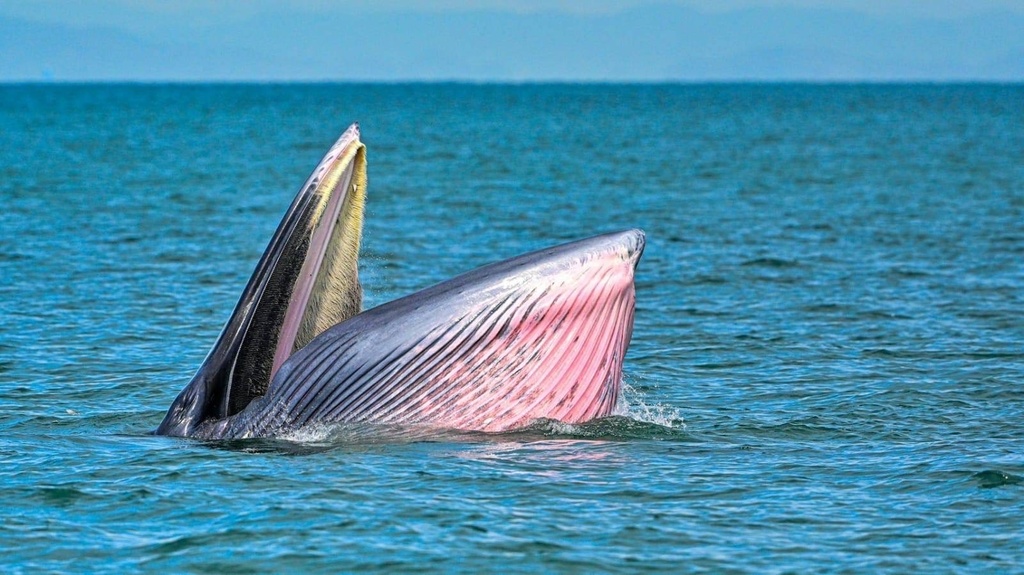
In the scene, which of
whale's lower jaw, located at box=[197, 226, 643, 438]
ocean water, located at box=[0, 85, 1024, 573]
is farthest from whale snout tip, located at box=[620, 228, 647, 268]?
ocean water, located at box=[0, 85, 1024, 573]

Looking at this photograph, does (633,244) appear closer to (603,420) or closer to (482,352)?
(482,352)

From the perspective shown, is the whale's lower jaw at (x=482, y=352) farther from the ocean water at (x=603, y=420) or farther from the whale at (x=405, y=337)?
the ocean water at (x=603, y=420)

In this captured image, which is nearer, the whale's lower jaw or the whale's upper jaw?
the whale's lower jaw

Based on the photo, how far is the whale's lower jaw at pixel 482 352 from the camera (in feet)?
32.8

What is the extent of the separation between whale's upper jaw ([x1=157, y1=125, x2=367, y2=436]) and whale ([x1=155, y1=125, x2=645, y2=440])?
0.01m

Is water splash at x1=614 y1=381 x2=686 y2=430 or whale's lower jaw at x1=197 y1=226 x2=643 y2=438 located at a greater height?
whale's lower jaw at x1=197 y1=226 x2=643 y2=438

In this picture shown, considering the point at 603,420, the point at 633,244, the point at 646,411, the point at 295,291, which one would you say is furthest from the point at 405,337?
the point at 646,411

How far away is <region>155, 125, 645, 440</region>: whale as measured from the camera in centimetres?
1003

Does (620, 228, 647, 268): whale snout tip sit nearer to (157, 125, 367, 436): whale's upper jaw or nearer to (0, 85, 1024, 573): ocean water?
(0, 85, 1024, 573): ocean water

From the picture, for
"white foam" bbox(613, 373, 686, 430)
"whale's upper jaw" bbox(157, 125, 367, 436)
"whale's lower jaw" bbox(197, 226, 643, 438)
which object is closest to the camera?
"whale's lower jaw" bbox(197, 226, 643, 438)

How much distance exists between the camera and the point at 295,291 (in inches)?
410

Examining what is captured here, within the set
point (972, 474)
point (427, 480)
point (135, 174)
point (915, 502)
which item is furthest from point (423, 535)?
point (135, 174)

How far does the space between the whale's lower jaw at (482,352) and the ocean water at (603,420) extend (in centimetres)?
26

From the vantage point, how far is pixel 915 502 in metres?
9.88
